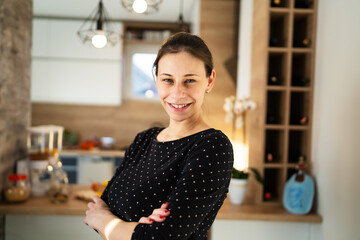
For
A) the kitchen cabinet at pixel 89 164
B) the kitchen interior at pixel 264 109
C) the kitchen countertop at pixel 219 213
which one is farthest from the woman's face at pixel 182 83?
the kitchen cabinet at pixel 89 164

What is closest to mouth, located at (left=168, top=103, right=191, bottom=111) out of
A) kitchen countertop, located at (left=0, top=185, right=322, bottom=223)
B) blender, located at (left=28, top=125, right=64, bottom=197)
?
kitchen countertop, located at (left=0, top=185, right=322, bottom=223)

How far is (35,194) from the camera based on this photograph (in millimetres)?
2346

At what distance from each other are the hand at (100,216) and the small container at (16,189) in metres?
1.09

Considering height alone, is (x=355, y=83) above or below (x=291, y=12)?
below

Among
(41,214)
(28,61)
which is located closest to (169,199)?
(41,214)

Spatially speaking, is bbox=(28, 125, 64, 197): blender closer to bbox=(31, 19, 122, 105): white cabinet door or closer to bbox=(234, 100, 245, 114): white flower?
bbox=(234, 100, 245, 114): white flower

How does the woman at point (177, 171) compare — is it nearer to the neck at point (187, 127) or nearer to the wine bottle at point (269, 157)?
the neck at point (187, 127)

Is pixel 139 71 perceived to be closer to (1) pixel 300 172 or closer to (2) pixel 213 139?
(1) pixel 300 172

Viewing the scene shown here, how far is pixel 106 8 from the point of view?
4.29 metres

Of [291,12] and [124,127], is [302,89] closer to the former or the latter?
[291,12]

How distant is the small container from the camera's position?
2.10 meters

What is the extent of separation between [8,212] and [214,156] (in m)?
1.60

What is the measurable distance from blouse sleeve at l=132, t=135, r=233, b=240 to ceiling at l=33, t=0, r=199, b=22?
3289mm

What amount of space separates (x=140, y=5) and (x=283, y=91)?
42.6 inches
